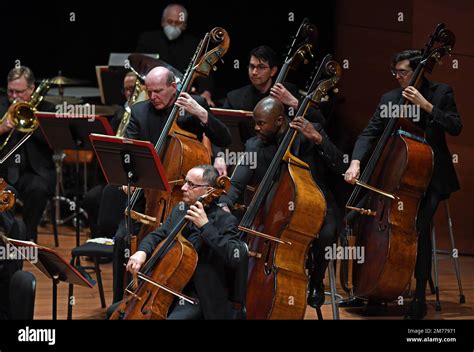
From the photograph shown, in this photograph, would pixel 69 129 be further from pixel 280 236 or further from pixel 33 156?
pixel 280 236

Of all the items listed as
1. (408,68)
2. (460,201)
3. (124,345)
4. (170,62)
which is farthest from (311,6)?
(124,345)

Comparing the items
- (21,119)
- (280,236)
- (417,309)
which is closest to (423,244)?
(417,309)

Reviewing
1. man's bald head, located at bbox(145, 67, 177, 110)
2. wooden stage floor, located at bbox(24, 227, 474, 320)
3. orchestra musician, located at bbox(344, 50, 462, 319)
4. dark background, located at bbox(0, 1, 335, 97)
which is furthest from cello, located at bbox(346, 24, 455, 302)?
dark background, located at bbox(0, 1, 335, 97)

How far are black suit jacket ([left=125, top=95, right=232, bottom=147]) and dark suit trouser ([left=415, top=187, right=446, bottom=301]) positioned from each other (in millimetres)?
1145

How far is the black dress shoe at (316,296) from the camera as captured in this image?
5425 mm

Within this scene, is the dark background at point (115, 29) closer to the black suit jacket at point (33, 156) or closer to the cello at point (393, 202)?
the black suit jacket at point (33, 156)

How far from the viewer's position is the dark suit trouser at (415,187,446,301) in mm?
5387

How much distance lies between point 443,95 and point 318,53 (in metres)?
2.57

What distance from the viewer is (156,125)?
5379 millimetres

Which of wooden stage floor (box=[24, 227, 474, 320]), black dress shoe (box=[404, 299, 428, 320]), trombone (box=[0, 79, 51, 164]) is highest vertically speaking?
trombone (box=[0, 79, 51, 164])

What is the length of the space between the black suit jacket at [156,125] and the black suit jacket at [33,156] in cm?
137

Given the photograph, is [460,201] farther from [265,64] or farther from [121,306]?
[121,306]

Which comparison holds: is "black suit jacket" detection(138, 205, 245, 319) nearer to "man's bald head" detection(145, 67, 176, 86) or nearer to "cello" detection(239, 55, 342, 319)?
"cello" detection(239, 55, 342, 319)

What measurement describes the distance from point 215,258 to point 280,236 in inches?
16.4
